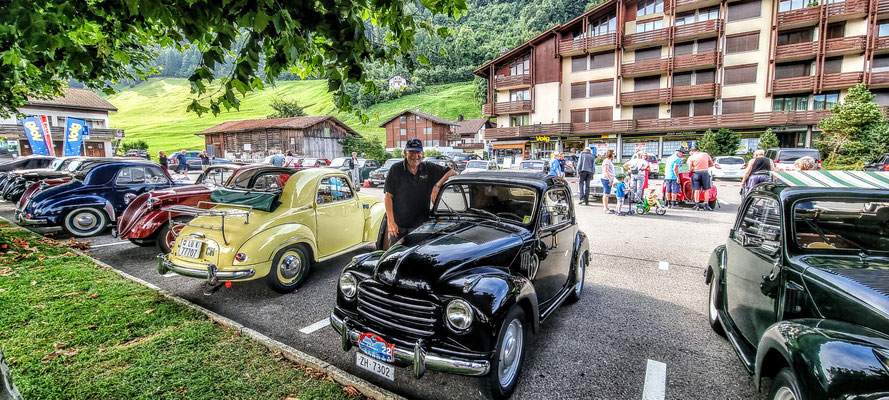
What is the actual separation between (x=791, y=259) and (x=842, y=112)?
32.6m

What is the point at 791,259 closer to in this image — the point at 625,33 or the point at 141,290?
the point at 141,290

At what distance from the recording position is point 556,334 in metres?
4.09

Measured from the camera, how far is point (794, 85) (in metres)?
31.9

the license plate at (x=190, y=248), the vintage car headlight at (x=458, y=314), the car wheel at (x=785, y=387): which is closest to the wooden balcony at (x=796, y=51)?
the car wheel at (x=785, y=387)

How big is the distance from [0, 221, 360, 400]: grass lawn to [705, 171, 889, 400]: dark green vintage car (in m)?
2.91

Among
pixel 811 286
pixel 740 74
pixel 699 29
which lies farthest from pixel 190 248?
pixel 740 74

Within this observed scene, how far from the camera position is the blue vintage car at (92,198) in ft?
27.2

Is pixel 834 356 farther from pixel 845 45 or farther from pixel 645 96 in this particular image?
pixel 845 45

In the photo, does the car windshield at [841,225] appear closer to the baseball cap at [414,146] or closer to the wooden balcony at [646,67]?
the baseball cap at [414,146]

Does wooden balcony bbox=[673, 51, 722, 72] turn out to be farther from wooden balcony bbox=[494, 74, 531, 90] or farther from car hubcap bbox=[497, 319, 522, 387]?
car hubcap bbox=[497, 319, 522, 387]

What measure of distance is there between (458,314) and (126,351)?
3227 millimetres

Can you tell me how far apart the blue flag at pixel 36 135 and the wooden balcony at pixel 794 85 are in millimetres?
49547

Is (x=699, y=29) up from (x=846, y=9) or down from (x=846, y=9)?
down

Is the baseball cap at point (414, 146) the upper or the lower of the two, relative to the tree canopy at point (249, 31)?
lower
